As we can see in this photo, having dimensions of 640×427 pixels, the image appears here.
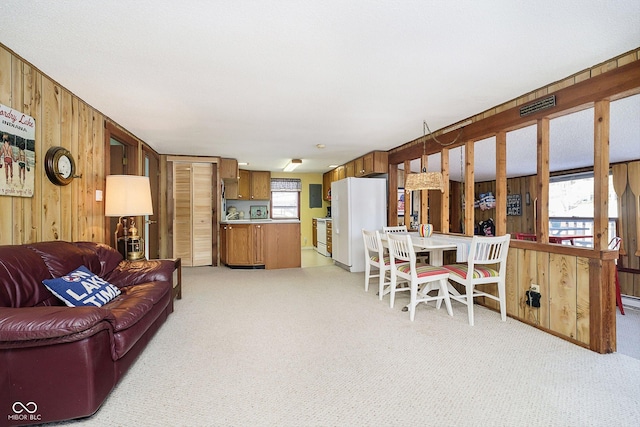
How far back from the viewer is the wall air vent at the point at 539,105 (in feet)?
8.27

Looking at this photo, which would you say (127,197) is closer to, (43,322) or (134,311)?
(134,311)

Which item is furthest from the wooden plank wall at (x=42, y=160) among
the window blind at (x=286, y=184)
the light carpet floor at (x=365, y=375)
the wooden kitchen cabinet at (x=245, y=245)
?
the window blind at (x=286, y=184)

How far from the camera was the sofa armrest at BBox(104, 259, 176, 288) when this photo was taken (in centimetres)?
269

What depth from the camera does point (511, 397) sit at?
1677 millimetres

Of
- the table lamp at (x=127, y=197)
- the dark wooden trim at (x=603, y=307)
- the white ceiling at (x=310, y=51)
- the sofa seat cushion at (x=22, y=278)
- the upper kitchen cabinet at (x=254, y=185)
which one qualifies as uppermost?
the white ceiling at (x=310, y=51)

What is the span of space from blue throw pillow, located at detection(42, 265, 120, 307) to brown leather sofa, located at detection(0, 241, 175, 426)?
0.26 feet

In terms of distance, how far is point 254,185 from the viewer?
734cm

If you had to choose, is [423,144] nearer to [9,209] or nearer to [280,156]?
[280,156]

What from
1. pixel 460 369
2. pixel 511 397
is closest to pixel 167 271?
pixel 460 369

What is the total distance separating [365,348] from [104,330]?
1.74 metres

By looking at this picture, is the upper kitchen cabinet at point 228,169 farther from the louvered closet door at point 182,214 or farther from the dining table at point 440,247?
the dining table at point 440,247

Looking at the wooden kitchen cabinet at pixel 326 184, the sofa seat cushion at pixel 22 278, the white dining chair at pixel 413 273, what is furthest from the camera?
the wooden kitchen cabinet at pixel 326 184

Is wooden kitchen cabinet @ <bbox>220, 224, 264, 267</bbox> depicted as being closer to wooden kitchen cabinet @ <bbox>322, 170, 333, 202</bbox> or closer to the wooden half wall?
wooden kitchen cabinet @ <bbox>322, 170, 333, 202</bbox>

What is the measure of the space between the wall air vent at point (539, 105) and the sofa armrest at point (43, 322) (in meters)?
3.65
